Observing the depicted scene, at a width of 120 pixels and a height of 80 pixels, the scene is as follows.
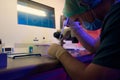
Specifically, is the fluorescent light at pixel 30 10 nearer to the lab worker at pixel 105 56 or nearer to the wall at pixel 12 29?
the wall at pixel 12 29

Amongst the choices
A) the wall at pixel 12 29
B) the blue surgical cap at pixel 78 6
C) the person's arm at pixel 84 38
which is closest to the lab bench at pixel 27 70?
the blue surgical cap at pixel 78 6

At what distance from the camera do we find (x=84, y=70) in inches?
24.5

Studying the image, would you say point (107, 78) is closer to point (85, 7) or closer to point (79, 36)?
point (85, 7)

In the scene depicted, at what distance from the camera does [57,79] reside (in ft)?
3.12

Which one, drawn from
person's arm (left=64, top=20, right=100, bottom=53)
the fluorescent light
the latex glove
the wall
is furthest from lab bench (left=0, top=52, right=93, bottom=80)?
the fluorescent light

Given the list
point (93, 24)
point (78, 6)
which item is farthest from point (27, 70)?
point (93, 24)

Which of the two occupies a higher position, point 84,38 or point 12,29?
point 12,29

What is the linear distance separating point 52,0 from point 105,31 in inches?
63.0

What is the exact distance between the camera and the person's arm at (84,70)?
54 cm

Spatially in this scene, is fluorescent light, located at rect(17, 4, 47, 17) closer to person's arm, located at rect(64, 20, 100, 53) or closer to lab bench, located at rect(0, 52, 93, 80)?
person's arm, located at rect(64, 20, 100, 53)

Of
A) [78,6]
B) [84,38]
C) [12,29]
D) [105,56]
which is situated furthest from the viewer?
[12,29]

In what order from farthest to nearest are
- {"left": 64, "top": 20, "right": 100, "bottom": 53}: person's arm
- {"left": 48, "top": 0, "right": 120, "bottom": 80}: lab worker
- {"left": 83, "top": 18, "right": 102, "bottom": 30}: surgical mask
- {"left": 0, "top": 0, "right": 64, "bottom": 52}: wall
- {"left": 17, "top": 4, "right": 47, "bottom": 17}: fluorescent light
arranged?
{"left": 17, "top": 4, "right": 47, "bottom": 17}: fluorescent light, {"left": 0, "top": 0, "right": 64, "bottom": 52}: wall, {"left": 64, "top": 20, "right": 100, "bottom": 53}: person's arm, {"left": 83, "top": 18, "right": 102, "bottom": 30}: surgical mask, {"left": 48, "top": 0, "right": 120, "bottom": 80}: lab worker

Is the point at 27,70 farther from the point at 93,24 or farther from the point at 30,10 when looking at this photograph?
the point at 30,10

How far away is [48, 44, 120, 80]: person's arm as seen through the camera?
54 cm
